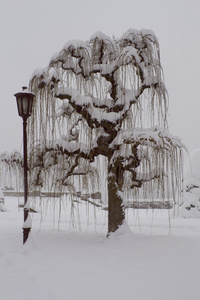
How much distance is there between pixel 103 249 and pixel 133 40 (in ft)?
14.6

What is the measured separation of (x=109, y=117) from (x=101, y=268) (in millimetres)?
3111

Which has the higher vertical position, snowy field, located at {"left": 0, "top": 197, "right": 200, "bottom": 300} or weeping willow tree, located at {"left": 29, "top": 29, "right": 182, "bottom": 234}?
weeping willow tree, located at {"left": 29, "top": 29, "right": 182, "bottom": 234}

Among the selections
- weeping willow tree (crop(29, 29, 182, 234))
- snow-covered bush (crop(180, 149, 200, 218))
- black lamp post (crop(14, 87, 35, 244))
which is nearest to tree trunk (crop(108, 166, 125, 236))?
weeping willow tree (crop(29, 29, 182, 234))

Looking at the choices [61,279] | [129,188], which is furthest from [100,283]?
[129,188]

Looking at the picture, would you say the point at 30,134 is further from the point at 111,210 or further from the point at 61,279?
the point at 61,279

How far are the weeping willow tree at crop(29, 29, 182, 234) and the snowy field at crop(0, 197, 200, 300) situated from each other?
3.24ft

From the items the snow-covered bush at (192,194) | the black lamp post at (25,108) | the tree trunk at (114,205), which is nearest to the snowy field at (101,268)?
the tree trunk at (114,205)

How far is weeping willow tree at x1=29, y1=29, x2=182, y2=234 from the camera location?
635 cm

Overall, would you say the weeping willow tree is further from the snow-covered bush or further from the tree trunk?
the snow-covered bush

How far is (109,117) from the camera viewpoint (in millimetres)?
6734

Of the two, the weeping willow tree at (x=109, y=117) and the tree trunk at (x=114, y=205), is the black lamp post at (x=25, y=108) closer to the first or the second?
the weeping willow tree at (x=109, y=117)

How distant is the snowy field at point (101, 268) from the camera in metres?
4.03

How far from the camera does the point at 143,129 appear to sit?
679 centimetres

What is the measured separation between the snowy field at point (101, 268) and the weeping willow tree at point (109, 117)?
38.8 inches
